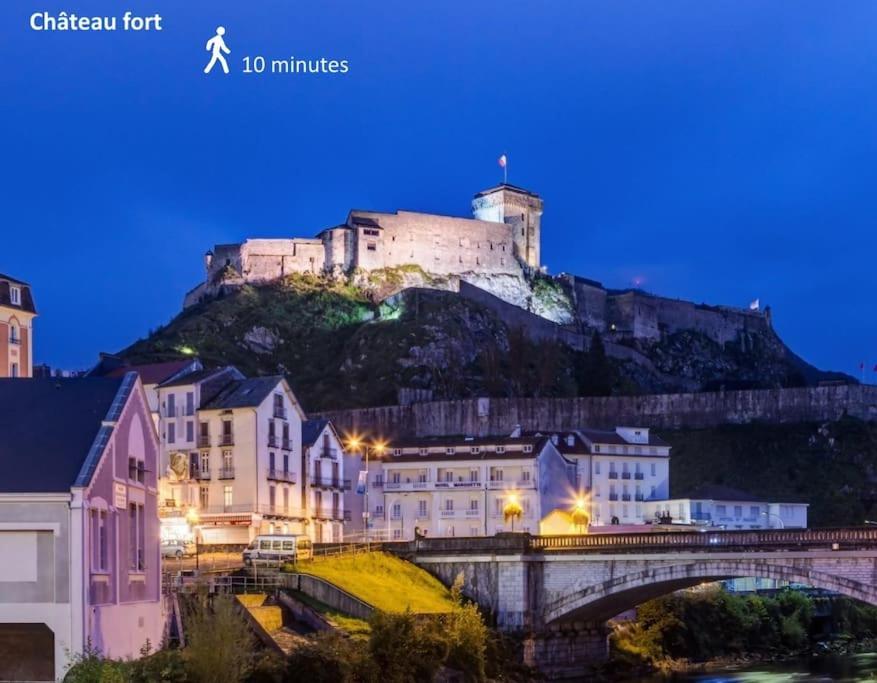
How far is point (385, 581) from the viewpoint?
61250 mm

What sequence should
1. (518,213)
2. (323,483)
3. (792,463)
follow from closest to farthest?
(323,483), (792,463), (518,213)

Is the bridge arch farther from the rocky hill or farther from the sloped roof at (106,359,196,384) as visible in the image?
the rocky hill

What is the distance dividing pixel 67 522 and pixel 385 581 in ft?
99.0

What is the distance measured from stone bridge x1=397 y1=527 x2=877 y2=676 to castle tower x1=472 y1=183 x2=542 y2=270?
116849mm

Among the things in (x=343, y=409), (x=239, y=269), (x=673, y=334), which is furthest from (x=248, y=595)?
(x=673, y=334)

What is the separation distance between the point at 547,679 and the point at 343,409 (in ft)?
243

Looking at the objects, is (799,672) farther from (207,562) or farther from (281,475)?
(281,475)

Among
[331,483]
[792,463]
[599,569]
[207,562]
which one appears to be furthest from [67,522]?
[792,463]

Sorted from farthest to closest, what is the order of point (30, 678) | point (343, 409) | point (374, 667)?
point (343, 409) → point (374, 667) → point (30, 678)

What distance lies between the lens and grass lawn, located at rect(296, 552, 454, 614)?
57.1 meters

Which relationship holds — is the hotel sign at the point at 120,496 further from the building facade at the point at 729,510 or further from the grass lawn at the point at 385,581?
the building facade at the point at 729,510

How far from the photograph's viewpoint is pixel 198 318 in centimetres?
15038

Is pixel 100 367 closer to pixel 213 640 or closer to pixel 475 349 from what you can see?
pixel 213 640

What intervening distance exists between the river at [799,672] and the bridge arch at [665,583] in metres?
3.78
